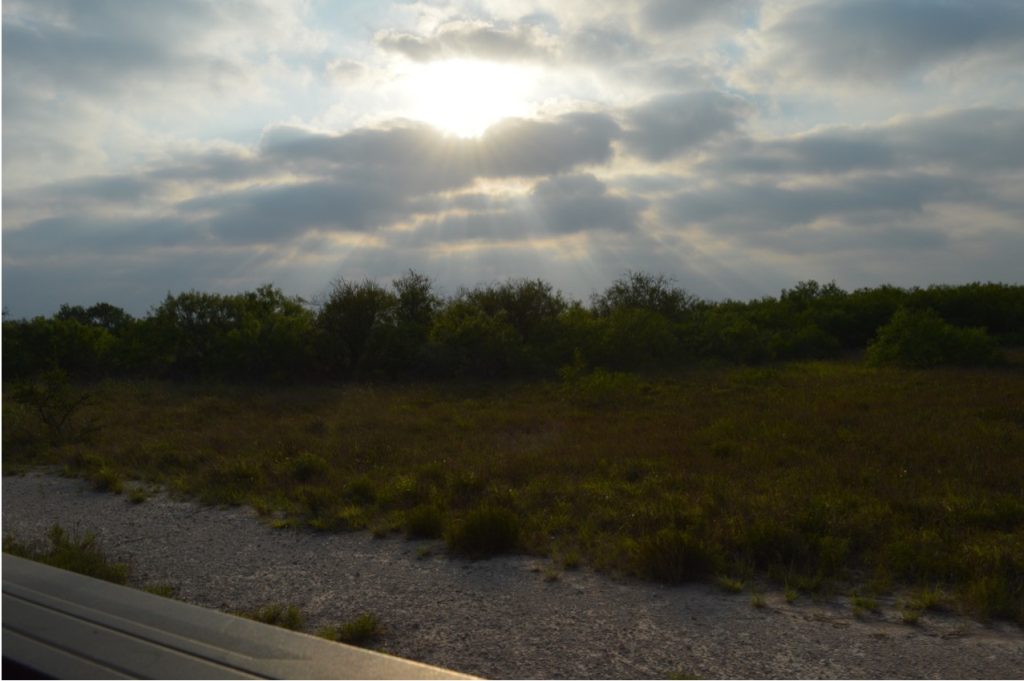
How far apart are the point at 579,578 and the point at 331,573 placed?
1.75 m

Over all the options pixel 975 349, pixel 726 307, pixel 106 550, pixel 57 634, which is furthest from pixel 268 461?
pixel 726 307

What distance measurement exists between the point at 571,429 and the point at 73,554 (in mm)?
7977

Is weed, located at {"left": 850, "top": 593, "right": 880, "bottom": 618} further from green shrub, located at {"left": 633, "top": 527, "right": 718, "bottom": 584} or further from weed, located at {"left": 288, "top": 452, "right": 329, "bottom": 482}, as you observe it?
weed, located at {"left": 288, "top": 452, "right": 329, "bottom": 482}

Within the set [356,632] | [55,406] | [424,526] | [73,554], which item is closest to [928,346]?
[424,526]

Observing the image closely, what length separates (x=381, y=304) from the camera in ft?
83.6

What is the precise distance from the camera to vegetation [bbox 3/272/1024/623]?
20.3 feet

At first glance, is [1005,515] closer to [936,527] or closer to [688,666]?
[936,527]

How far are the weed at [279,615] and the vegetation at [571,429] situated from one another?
1670 millimetres

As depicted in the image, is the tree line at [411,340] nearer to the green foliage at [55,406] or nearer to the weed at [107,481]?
the green foliage at [55,406]

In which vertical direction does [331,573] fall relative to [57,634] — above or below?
below

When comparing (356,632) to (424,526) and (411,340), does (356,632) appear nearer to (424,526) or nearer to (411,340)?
(424,526)

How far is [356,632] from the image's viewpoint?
14.6 ft

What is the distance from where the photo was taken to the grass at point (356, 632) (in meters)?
4.40

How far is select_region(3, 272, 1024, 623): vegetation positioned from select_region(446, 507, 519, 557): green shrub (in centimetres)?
2
